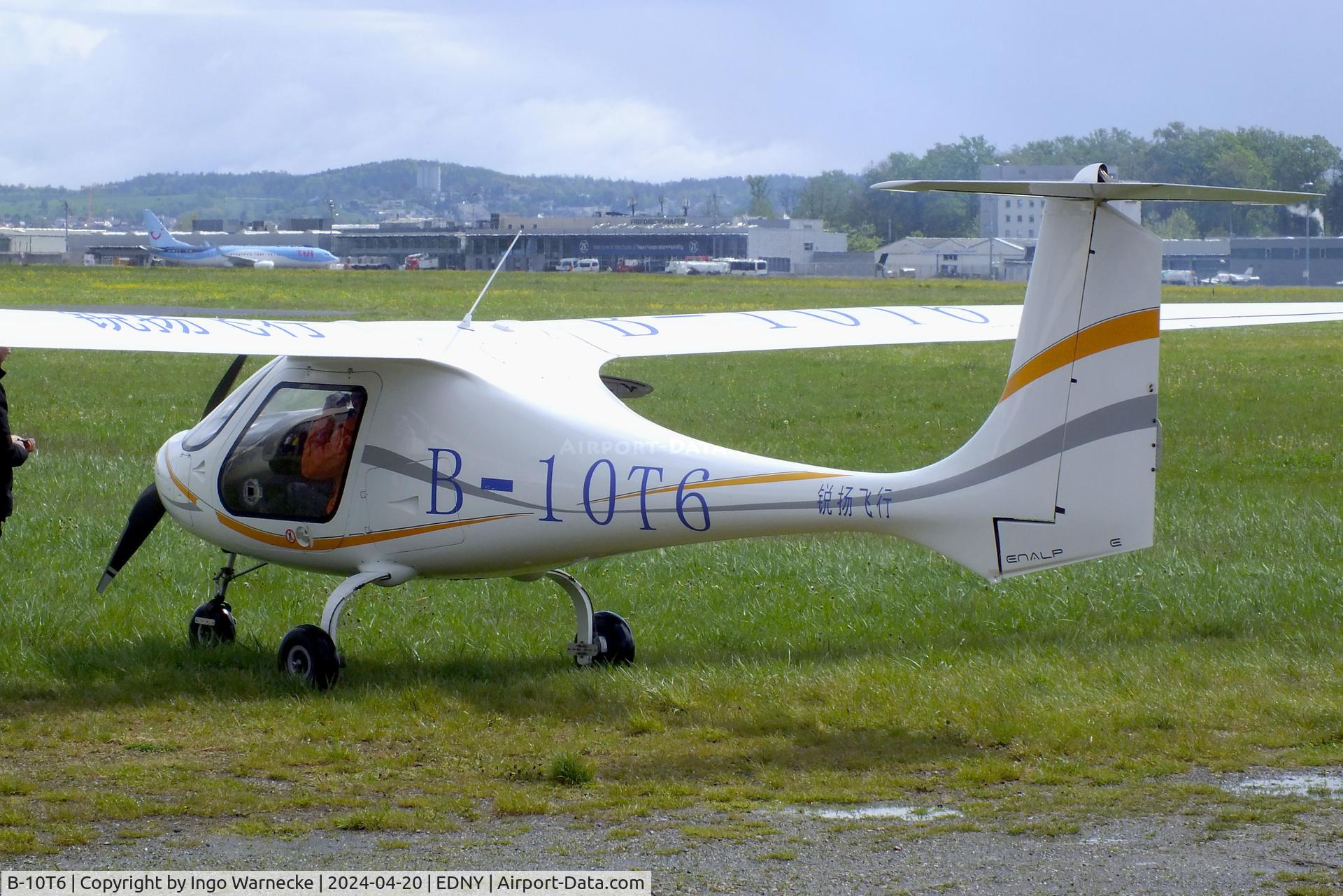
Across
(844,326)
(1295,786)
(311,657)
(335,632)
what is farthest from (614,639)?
(1295,786)

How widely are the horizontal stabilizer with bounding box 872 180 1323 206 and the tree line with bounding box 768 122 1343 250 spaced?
10813 centimetres

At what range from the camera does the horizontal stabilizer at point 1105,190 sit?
656cm

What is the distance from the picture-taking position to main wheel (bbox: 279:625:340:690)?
28.0ft

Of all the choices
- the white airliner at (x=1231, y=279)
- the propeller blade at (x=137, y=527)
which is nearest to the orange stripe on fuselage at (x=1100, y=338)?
the propeller blade at (x=137, y=527)

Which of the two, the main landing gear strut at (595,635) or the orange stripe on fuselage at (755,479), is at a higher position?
the orange stripe on fuselage at (755,479)

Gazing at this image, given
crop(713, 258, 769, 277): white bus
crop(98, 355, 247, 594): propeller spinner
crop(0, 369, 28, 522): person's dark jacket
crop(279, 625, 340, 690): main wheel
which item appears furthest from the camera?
crop(713, 258, 769, 277): white bus

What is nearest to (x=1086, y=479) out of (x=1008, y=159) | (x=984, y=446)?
(x=984, y=446)

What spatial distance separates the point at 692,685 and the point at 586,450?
1527 mm

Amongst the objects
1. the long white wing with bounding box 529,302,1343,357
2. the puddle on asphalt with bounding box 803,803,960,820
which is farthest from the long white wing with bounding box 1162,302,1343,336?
the puddle on asphalt with bounding box 803,803,960,820

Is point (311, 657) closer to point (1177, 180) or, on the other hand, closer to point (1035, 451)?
point (1035, 451)

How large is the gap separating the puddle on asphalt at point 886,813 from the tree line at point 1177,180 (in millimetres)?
109472

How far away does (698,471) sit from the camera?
7820mm

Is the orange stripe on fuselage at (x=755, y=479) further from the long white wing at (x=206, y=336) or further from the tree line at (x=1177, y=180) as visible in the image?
the tree line at (x=1177, y=180)

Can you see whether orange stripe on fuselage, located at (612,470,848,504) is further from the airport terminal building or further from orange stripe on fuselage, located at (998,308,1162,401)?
the airport terminal building
